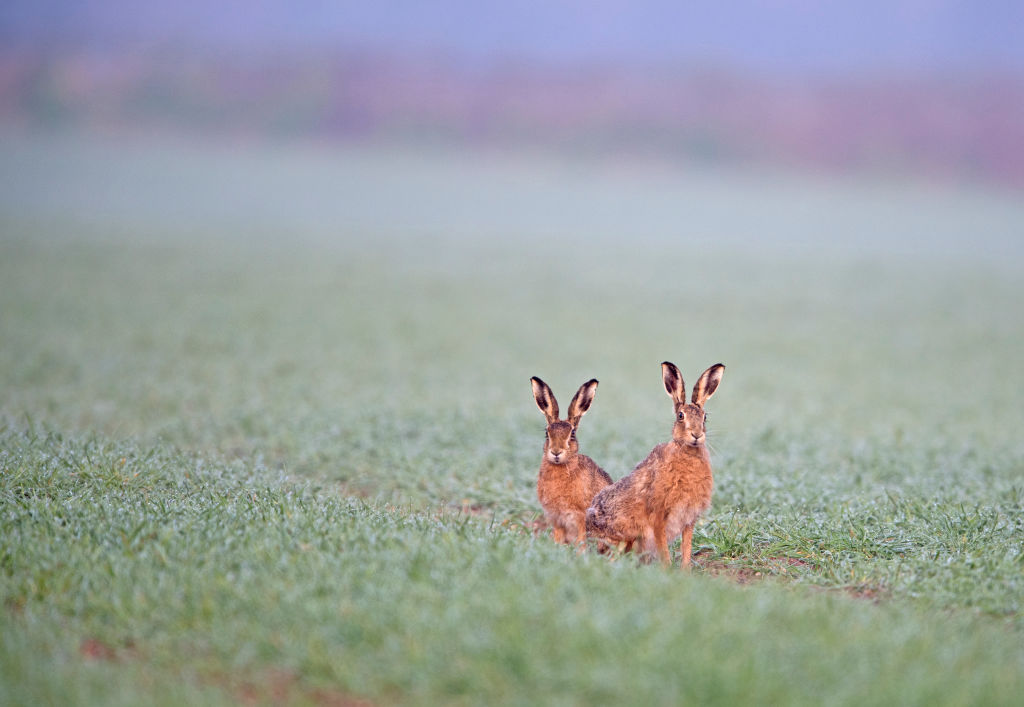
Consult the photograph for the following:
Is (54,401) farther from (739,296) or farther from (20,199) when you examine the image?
(20,199)

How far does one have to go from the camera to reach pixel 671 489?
5891mm

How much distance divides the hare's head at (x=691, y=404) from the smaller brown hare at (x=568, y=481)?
447 mm

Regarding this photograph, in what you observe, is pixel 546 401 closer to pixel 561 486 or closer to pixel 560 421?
pixel 560 421

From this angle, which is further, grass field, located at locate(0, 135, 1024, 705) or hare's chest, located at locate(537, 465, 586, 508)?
hare's chest, located at locate(537, 465, 586, 508)

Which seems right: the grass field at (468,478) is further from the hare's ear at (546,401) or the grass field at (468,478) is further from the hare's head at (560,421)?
the hare's ear at (546,401)

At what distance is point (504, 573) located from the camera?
5195 millimetres

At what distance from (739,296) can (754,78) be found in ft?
109

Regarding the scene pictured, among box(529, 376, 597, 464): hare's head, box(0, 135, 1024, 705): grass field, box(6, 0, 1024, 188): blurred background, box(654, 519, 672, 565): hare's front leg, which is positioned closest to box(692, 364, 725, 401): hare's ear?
box(529, 376, 597, 464): hare's head

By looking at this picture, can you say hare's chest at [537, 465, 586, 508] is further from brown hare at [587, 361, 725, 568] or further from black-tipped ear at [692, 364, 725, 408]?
black-tipped ear at [692, 364, 725, 408]

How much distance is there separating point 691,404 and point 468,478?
2753mm

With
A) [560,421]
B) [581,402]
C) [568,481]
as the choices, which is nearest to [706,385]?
[581,402]

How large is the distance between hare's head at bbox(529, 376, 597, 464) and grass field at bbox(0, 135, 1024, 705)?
521 millimetres

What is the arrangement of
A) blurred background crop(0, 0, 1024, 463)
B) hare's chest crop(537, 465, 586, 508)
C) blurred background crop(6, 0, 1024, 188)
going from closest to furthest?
hare's chest crop(537, 465, 586, 508)
blurred background crop(0, 0, 1024, 463)
blurred background crop(6, 0, 1024, 188)

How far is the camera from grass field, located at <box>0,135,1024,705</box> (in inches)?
173
